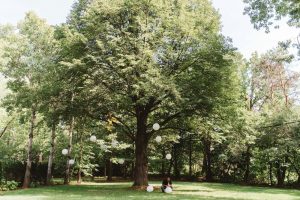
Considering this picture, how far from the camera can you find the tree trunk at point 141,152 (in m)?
25.3

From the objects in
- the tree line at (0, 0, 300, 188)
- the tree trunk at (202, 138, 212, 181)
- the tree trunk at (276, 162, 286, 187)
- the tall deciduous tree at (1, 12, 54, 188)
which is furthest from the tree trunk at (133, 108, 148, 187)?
the tree trunk at (202, 138, 212, 181)

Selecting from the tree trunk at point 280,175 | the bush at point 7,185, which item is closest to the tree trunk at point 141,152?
the bush at point 7,185

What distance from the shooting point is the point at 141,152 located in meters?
25.8

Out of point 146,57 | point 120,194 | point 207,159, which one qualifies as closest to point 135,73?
point 146,57

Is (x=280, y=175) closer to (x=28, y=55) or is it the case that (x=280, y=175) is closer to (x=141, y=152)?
(x=141, y=152)

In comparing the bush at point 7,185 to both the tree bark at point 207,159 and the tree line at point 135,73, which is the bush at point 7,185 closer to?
the tree line at point 135,73

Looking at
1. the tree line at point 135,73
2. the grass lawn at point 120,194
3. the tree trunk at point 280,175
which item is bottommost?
the grass lawn at point 120,194

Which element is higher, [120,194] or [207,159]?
[207,159]

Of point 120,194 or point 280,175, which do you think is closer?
point 120,194

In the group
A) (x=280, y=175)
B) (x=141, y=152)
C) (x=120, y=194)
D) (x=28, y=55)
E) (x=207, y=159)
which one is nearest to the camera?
(x=120, y=194)

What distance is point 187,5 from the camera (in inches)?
993

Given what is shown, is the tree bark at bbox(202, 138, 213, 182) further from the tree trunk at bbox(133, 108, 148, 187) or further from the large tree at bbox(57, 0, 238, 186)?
the large tree at bbox(57, 0, 238, 186)

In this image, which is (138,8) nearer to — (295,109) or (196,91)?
(196,91)

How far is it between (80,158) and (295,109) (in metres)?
21.6
